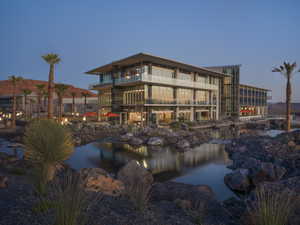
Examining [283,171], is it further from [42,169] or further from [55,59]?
[55,59]

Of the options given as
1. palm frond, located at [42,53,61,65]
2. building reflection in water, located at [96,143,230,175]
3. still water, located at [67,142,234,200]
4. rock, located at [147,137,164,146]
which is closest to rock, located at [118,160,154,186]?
still water, located at [67,142,234,200]

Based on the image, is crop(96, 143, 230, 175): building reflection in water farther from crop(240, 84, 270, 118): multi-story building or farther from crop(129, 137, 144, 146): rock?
crop(240, 84, 270, 118): multi-story building

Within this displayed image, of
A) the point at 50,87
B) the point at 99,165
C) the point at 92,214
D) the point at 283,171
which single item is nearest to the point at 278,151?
the point at 283,171

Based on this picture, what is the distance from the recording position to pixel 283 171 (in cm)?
1007

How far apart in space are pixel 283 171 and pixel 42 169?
11.4m

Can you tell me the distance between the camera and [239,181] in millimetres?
9586

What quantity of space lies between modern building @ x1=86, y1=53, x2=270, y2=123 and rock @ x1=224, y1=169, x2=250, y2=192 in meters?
23.6

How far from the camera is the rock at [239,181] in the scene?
947 centimetres

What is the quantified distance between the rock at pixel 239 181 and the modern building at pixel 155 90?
23624mm

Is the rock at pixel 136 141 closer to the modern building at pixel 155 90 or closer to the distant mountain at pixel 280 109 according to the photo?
the modern building at pixel 155 90

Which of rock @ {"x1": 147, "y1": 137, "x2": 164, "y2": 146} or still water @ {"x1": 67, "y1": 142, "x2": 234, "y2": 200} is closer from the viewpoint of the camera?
still water @ {"x1": 67, "y1": 142, "x2": 234, "y2": 200}

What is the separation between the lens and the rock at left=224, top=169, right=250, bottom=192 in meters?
9.47

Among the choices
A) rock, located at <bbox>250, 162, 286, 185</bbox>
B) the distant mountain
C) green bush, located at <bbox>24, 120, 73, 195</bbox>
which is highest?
the distant mountain

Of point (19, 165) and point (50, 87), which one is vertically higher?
point (50, 87)
